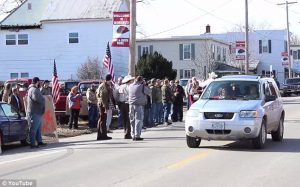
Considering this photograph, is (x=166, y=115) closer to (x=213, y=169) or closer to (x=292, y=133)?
(x=292, y=133)

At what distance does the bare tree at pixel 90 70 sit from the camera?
4288 cm

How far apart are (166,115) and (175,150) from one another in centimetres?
980

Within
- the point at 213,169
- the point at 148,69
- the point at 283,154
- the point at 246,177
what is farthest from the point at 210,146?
the point at 148,69

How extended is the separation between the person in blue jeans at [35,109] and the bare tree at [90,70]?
26790mm

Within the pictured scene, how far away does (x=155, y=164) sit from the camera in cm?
1173

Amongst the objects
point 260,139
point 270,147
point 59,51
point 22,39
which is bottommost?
point 270,147

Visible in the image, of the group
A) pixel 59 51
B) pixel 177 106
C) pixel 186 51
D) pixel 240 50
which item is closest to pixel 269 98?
pixel 177 106

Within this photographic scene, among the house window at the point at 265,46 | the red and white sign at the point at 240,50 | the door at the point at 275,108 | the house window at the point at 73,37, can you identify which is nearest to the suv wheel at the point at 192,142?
the door at the point at 275,108

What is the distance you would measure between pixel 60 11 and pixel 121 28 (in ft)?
77.3

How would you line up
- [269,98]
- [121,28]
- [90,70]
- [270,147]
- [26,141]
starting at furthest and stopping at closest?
1. [90,70]
2. [121,28]
3. [26,141]
4. [269,98]
5. [270,147]

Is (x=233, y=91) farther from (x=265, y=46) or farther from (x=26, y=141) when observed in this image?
(x=265, y=46)

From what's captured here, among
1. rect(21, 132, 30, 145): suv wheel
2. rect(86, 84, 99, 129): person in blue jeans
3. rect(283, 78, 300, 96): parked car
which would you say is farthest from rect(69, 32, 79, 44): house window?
rect(21, 132, 30, 145): suv wheel

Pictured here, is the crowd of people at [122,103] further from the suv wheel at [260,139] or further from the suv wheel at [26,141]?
the suv wheel at [260,139]

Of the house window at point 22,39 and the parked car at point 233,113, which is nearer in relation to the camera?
the parked car at point 233,113
